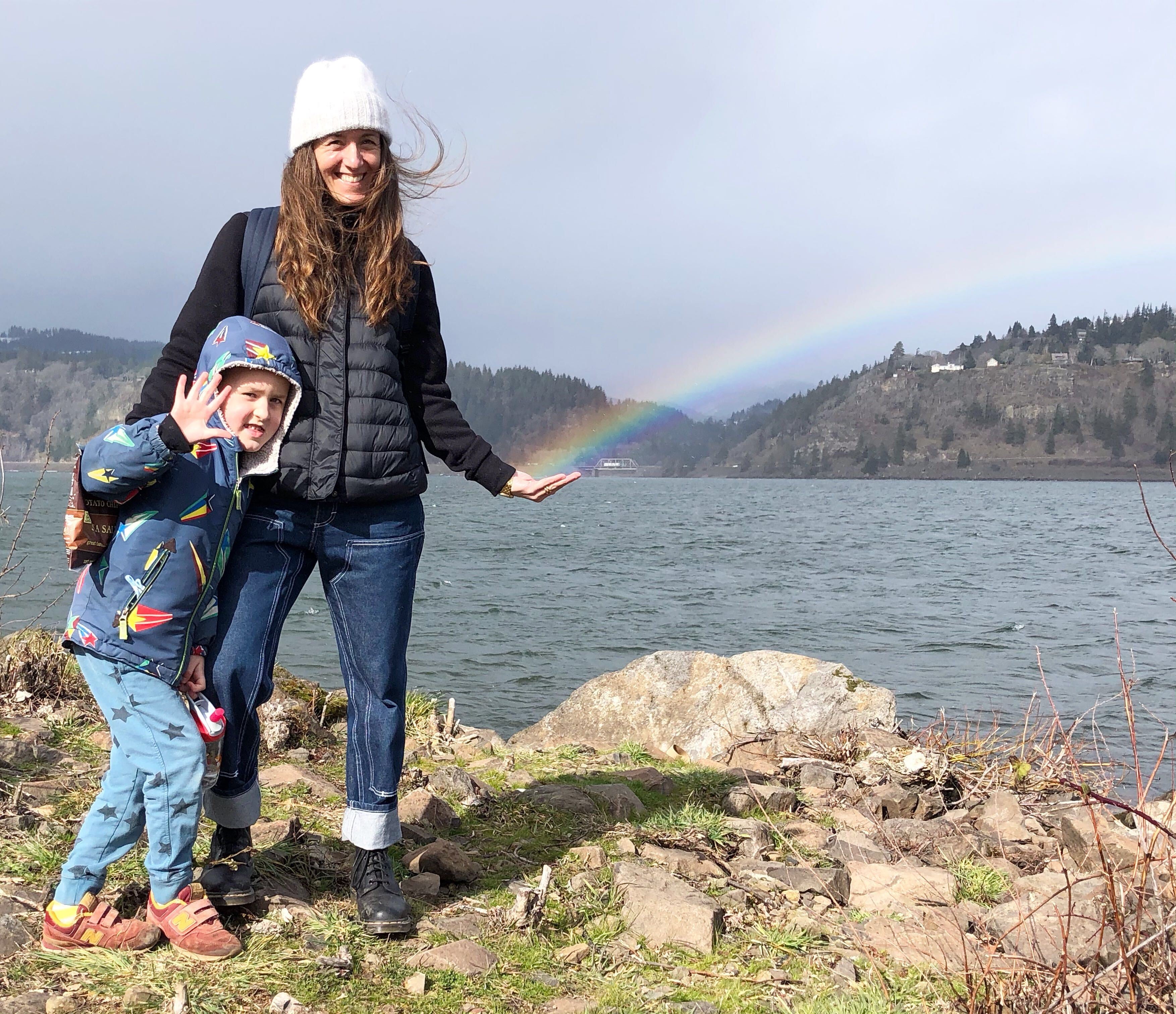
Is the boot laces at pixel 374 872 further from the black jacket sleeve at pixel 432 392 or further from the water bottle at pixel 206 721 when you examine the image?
the black jacket sleeve at pixel 432 392

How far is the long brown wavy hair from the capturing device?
111 inches

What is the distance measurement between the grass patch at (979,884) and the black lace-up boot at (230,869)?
2540 millimetres

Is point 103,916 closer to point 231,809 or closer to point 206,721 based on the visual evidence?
point 231,809

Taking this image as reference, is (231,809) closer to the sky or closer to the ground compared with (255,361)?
closer to the ground

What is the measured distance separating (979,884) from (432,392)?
9.32 ft

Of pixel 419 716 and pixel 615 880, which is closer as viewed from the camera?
pixel 615 880

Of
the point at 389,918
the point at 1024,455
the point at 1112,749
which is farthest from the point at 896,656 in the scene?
the point at 1024,455

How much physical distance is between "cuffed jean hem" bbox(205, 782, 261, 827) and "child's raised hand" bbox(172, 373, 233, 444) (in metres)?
1.20

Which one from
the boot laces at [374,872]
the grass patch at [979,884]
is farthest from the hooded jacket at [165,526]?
the grass patch at [979,884]

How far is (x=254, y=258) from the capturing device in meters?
2.87

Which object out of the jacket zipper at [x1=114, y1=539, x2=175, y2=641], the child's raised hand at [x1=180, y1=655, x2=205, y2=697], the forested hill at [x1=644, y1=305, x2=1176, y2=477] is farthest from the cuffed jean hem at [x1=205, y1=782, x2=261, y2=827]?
the forested hill at [x1=644, y1=305, x2=1176, y2=477]

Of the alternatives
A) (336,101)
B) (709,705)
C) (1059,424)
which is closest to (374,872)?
(336,101)

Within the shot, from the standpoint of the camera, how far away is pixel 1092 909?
296 cm

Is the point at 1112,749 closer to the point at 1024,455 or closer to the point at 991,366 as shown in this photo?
the point at 1024,455
